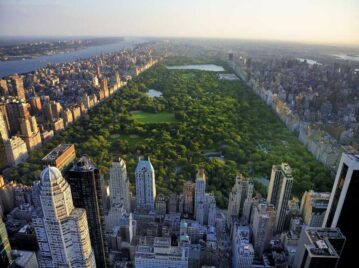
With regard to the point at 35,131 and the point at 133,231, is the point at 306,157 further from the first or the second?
the point at 35,131

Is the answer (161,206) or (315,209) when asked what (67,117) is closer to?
(161,206)

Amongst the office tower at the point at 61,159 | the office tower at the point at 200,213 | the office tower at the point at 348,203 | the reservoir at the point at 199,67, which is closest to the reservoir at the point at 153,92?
the reservoir at the point at 199,67

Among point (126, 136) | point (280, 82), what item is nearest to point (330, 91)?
point (280, 82)

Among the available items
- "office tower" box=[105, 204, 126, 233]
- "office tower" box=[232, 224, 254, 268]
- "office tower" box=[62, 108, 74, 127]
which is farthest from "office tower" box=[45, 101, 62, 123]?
"office tower" box=[232, 224, 254, 268]

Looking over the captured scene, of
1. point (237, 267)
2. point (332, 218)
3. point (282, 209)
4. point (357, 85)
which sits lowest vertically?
point (237, 267)

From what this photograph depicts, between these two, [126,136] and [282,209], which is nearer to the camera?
[282,209]

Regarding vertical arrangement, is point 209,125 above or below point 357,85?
below

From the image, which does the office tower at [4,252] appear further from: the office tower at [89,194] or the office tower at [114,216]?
the office tower at [114,216]
